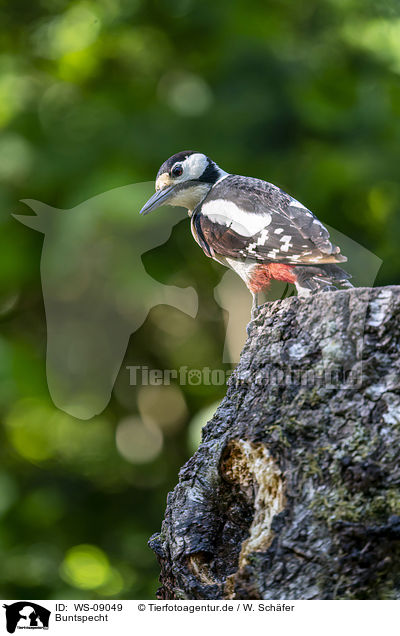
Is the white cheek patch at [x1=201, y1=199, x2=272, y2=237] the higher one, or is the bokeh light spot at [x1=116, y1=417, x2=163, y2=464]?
the white cheek patch at [x1=201, y1=199, x2=272, y2=237]

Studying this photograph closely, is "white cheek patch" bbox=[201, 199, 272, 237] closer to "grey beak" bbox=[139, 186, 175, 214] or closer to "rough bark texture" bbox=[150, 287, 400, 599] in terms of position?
"grey beak" bbox=[139, 186, 175, 214]

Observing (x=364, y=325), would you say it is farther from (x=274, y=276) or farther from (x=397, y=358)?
(x=274, y=276)

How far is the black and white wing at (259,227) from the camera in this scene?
285 cm

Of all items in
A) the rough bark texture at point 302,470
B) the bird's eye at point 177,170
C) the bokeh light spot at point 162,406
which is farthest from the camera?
the bokeh light spot at point 162,406

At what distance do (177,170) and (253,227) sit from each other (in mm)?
567

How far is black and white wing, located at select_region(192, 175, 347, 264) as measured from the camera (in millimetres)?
2854

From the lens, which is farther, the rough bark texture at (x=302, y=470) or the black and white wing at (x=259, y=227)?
the black and white wing at (x=259, y=227)

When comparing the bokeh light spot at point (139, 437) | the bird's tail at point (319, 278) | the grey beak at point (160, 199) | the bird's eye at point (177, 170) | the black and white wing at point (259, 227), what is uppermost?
the bird's eye at point (177, 170)
